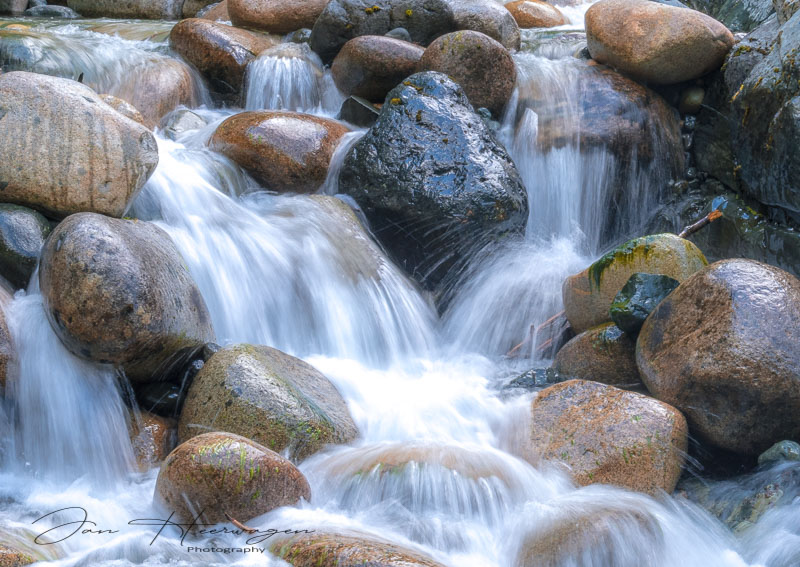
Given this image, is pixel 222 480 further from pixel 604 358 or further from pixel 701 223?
pixel 701 223

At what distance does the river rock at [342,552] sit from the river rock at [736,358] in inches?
72.3

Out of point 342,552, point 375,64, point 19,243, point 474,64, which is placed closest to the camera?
point 342,552

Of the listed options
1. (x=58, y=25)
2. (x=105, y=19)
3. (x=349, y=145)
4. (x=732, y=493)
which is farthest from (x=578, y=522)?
(x=105, y=19)

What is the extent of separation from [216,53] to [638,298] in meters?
5.45

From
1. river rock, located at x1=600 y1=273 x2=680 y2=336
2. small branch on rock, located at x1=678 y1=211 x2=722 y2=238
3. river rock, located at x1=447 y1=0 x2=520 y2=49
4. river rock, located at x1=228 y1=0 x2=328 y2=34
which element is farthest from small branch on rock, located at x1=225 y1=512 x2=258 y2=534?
river rock, located at x1=228 y1=0 x2=328 y2=34

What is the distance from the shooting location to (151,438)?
4.04 m

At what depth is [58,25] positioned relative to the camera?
10.1 m

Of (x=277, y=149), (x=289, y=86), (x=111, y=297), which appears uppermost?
(x=289, y=86)

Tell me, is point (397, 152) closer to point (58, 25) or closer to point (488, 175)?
point (488, 175)

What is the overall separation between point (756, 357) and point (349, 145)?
3.82m

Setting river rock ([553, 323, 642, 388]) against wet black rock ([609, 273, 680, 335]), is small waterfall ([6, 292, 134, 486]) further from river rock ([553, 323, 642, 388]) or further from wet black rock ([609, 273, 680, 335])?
wet black rock ([609, 273, 680, 335])

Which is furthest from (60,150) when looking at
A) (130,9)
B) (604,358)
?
(130,9)

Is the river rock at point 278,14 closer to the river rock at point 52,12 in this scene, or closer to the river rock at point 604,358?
the river rock at point 52,12

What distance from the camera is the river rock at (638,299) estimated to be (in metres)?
4.57
